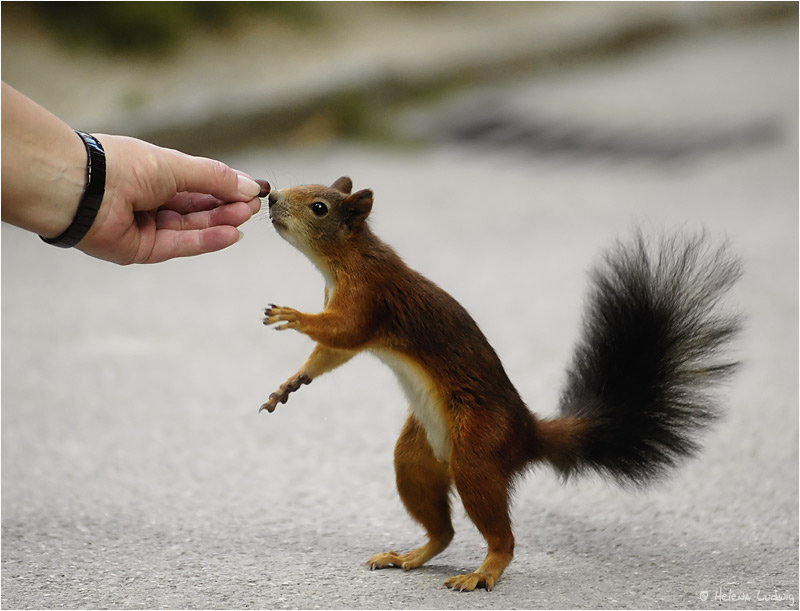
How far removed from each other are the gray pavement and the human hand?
21.9 inches

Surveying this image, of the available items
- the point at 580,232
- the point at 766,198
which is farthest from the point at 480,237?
the point at 766,198

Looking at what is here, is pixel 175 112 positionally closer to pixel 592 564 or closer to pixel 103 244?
pixel 103 244

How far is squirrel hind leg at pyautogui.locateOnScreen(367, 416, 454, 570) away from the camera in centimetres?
166

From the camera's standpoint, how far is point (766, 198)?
500 centimetres

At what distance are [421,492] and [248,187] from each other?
604 millimetres

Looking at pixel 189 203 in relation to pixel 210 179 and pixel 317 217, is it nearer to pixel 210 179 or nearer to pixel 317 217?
pixel 210 179

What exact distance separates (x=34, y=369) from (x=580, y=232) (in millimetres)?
2572

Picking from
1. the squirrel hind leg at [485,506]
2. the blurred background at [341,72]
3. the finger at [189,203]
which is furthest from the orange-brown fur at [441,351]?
the blurred background at [341,72]

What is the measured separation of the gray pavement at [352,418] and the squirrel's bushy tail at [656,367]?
0.21 m

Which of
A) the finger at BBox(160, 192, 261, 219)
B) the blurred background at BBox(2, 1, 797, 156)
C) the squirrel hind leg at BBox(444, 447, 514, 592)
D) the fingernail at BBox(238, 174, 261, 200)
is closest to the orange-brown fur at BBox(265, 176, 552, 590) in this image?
the squirrel hind leg at BBox(444, 447, 514, 592)

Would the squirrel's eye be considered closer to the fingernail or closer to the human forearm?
the fingernail

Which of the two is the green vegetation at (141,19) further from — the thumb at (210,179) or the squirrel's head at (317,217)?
the squirrel's head at (317,217)

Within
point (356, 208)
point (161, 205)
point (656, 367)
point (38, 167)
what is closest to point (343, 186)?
point (356, 208)

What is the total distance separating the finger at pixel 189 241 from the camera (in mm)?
1723
